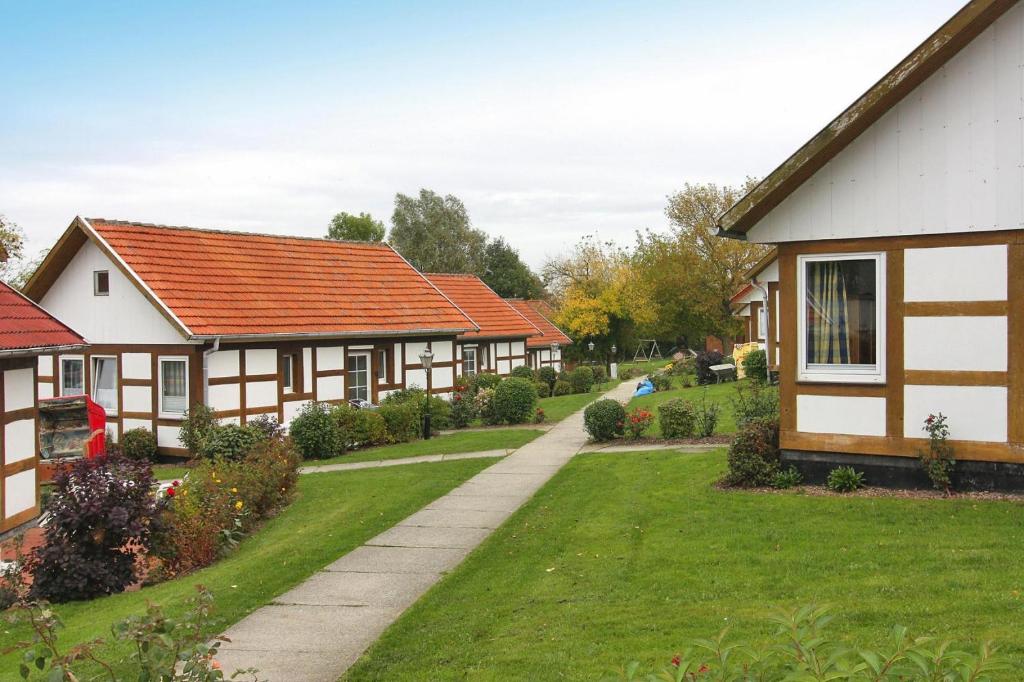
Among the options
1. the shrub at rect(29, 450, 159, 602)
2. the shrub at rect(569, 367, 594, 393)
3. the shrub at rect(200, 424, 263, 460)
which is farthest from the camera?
the shrub at rect(569, 367, 594, 393)

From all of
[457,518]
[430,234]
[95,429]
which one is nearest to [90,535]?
[457,518]

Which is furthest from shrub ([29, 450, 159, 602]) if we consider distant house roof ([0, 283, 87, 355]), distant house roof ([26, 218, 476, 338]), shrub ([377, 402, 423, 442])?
shrub ([377, 402, 423, 442])

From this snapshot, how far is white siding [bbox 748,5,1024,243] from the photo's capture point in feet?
34.3

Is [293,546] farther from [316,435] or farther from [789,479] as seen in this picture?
[316,435]

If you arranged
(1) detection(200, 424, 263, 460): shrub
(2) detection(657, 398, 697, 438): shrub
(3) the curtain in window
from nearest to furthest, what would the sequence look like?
(3) the curtain in window → (2) detection(657, 398, 697, 438): shrub → (1) detection(200, 424, 263, 460): shrub

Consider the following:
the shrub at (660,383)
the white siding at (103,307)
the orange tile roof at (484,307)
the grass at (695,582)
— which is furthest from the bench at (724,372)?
the grass at (695,582)

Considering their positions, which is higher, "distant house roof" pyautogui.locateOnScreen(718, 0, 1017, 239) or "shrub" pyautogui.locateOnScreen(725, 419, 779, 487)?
"distant house roof" pyautogui.locateOnScreen(718, 0, 1017, 239)

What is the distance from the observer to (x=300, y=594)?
914cm

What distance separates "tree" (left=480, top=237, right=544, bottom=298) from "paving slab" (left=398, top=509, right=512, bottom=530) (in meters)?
64.2

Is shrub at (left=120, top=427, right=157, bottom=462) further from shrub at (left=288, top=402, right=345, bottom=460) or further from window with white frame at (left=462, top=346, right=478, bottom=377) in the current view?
window with white frame at (left=462, top=346, right=478, bottom=377)

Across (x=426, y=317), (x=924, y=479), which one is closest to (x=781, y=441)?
(x=924, y=479)

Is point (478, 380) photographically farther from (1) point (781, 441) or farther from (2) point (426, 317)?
(1) point (781, 441)

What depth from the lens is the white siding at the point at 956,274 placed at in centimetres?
1059

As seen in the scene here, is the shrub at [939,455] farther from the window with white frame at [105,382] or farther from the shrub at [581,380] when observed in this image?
the shrub at [581,380]
